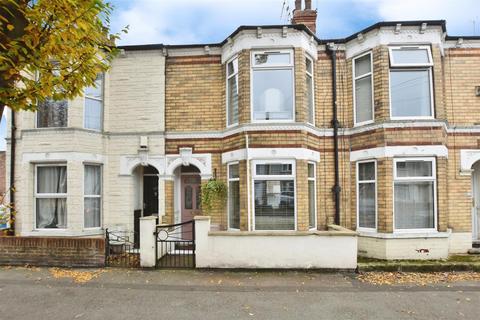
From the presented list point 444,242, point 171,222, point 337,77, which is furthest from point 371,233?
point 171,222

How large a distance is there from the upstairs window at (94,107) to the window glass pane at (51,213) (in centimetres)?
228

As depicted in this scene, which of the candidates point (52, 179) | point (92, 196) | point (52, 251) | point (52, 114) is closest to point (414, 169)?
point (92, 196)

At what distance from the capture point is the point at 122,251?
335 inches

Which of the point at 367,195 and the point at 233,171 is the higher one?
the point at 233,171

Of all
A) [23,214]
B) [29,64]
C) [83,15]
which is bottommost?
[23,214]

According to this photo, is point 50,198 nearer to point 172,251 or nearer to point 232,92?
point 172,251

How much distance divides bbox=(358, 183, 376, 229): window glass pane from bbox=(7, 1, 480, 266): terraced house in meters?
0.03

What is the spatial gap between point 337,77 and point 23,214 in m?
9.75

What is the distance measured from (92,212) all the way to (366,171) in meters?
7.94

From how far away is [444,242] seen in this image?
7.73m

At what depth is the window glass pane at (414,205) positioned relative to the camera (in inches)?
312

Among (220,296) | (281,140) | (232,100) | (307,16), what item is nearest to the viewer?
(220,296)

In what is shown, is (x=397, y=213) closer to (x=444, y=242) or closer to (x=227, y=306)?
(x=444, y=242)

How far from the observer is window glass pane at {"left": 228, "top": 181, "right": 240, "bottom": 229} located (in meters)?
8.48
